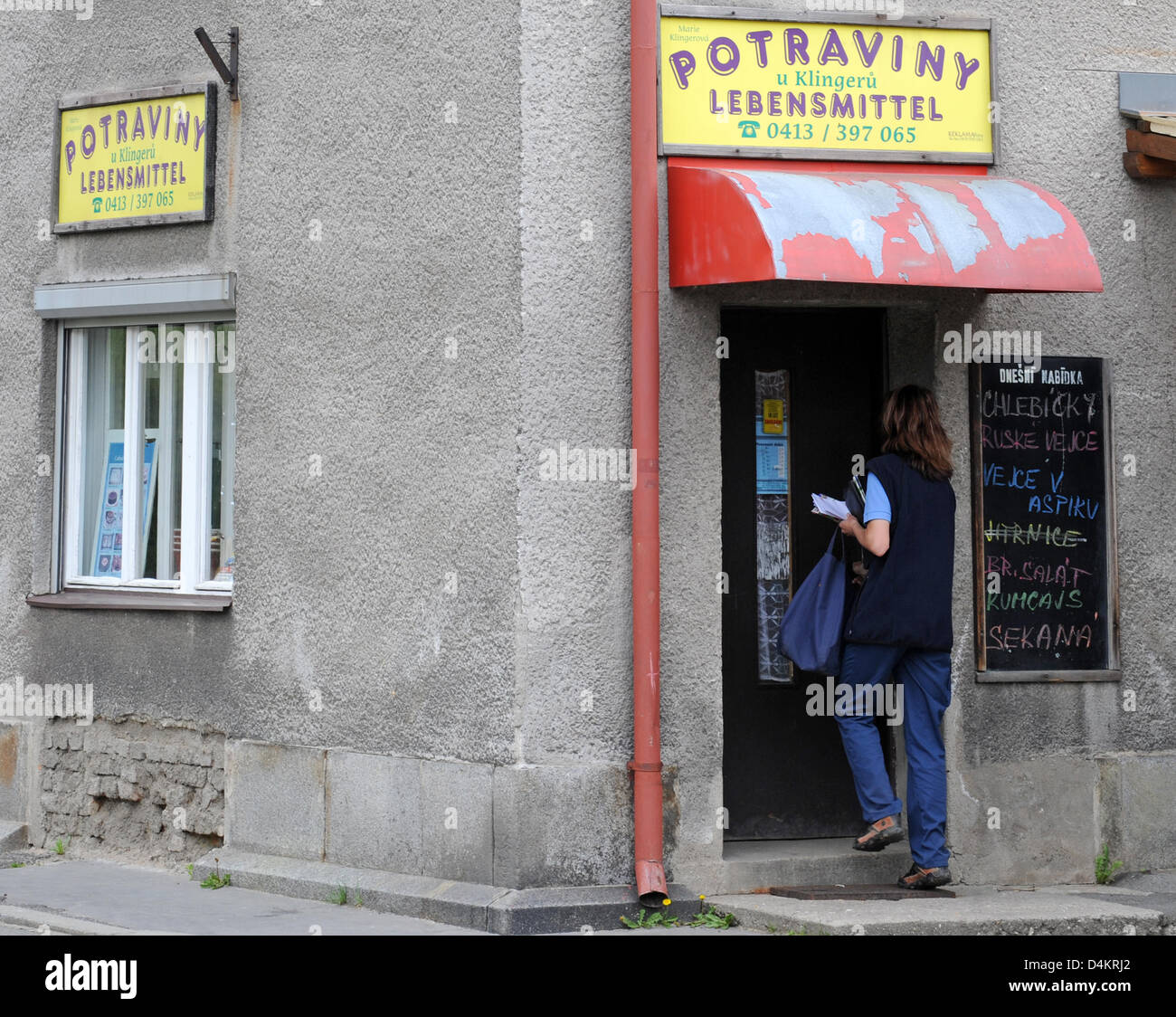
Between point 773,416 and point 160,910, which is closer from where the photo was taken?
point 160,910

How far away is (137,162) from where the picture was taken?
7980 mm

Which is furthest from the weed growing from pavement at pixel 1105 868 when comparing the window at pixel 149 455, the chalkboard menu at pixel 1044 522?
the window at pixel 149 455

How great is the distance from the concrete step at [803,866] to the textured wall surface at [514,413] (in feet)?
0.53

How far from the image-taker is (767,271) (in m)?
5.98

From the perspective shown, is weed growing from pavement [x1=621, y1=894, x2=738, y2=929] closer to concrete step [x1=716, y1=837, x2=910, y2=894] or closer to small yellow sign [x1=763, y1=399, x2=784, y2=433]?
concrete step [x1=716, y1=837, x2=910, y2=894]

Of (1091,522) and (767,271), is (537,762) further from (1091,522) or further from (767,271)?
(1091,522)

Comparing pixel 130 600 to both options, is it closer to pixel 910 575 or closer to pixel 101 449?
pixel 101 449

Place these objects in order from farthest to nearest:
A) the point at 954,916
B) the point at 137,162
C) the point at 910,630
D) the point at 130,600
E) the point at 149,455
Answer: the point at 149,455
the point at 137,162
the point at 130,600
the point at 910,630
the point at 954,916

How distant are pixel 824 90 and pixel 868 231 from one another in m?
1.02

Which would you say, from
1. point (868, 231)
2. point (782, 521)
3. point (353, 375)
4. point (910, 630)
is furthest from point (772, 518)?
point (353, 375)

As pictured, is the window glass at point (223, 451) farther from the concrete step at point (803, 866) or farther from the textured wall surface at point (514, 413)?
the concrete step at point (803, 866)

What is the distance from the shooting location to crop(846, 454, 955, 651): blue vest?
639 centimetres

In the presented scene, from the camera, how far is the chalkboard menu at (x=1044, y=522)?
6977mm

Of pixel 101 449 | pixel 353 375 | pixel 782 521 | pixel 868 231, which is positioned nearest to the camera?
pixel 868 231
